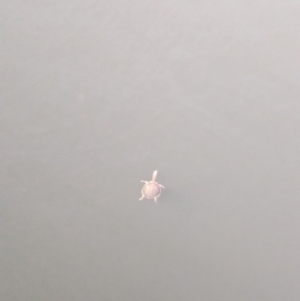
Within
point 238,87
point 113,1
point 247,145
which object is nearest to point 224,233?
point 247,145

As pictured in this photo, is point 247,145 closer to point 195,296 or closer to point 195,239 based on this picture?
point 195,239

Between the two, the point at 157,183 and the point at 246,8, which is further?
the point at 246,8

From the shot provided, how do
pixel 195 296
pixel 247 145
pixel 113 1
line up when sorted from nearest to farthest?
pixel 195 296 → pixel 247 145 → pixel 113 1

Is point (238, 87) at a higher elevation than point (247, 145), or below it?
higher

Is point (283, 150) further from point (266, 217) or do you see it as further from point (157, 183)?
point (157, 183)

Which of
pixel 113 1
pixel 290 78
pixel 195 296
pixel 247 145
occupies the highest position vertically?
pixel 113 1

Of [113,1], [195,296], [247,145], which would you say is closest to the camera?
[195,296]
